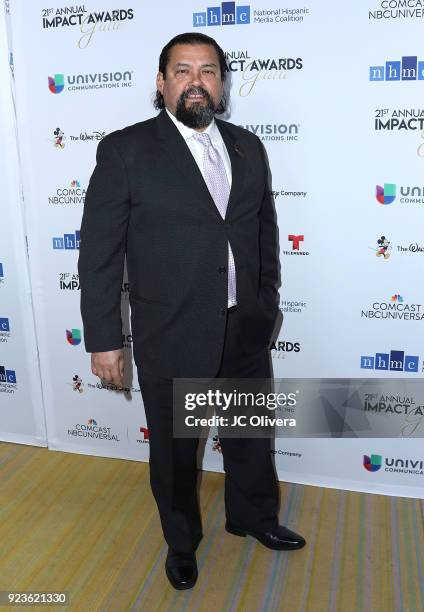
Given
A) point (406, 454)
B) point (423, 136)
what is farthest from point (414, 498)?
point (423, 136)

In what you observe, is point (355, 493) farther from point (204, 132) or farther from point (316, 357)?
point (204, 132)

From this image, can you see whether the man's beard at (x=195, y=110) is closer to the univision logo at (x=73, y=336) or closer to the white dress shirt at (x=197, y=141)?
the white dress shirt at (x=197, y=141)

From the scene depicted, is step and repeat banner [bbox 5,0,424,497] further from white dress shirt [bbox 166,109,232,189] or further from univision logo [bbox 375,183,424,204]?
white dress shirt [bbox 166,109,232,189]

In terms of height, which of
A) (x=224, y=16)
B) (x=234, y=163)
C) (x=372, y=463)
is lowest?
(x=372, y=463)

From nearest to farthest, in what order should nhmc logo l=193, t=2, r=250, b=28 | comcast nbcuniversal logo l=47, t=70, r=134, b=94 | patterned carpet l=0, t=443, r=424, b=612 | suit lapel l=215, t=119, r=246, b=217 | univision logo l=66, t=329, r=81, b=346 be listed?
suit lapel l=215, t=119, r=246, b=217, patterned carpet l=0, t=443, r=424, b=612, nhmc logo l=193, t=2, r=250, b=28, comcast nbcuniversal logo l=47, t=70, r=134, b=94, univision logo l=66, t=329, r=81, b=346

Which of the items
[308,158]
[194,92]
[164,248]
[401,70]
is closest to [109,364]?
[164,248]

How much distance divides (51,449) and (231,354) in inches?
64.0

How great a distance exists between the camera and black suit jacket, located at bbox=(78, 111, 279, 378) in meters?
2.06

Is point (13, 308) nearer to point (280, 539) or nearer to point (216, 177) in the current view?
point (216, 177)

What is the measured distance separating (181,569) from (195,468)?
1.29 feet

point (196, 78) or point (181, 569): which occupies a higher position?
point (196, 78)

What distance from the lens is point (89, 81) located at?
2777 millimetres

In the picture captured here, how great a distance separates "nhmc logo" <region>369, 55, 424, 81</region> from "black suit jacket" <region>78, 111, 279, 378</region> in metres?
0.72

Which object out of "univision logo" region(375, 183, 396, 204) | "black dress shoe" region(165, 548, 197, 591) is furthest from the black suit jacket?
"black dress shoe" region(165, 548, 197, 591)
